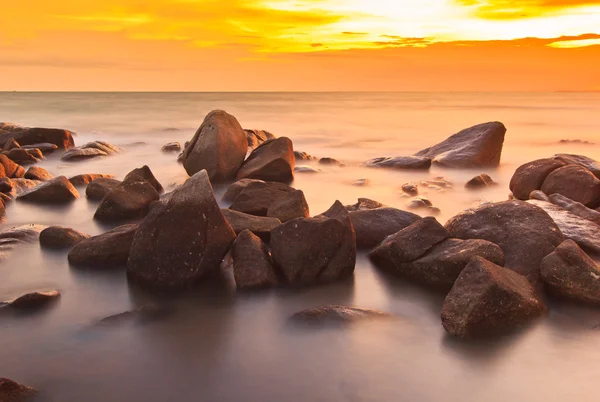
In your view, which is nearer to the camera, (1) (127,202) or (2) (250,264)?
(2) (250,264)

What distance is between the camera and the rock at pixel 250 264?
5.23 metres

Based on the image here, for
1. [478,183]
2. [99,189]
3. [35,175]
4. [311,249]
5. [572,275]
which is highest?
[311,249]

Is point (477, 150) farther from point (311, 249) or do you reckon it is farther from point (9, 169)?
point (9, 169)

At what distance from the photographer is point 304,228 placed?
5387 millimetres

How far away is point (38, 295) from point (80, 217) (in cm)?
311

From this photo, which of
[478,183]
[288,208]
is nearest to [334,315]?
[288,208]

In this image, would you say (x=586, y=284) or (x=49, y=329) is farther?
(x=586, y=284)

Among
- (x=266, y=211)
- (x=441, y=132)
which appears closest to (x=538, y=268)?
(x=266, y=211)

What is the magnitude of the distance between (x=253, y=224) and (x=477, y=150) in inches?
312

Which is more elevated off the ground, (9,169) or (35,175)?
(9,169)

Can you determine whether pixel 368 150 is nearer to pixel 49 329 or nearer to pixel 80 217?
pixel 80 217

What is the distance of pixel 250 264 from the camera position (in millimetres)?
5301

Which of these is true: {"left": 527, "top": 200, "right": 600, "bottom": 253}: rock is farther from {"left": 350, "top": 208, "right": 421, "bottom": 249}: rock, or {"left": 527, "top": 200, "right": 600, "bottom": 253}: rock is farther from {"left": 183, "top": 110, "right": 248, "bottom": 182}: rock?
{"left": 183, "top": 110, "right": 248, "bottom": 182}: rock

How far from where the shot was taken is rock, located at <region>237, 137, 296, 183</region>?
10.2 metres
